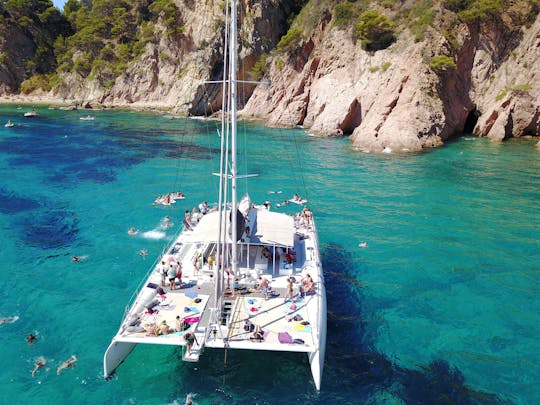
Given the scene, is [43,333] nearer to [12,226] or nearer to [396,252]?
[12,226]

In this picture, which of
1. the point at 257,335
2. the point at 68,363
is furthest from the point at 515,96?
the point at 68,363

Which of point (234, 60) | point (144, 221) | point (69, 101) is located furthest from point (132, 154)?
point (69, 101)

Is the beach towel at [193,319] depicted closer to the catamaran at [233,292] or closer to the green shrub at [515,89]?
the catamaran at [233,292]

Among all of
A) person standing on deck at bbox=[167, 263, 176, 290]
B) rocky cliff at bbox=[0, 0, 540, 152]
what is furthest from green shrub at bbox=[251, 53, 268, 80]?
person standing on deck at bbox=[167, 263, 176, 290]

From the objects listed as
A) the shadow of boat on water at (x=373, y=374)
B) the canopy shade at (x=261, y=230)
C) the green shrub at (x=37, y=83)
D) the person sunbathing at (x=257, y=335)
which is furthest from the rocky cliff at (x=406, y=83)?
the green shrub at (x=37, y=83)

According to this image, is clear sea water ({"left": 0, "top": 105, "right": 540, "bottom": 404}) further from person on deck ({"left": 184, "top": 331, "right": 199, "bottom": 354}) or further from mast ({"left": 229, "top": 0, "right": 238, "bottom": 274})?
mast ({"left": 229, "top": 0, "right": 238, "bottom": 274})

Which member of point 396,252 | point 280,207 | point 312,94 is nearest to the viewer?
point 396,252
